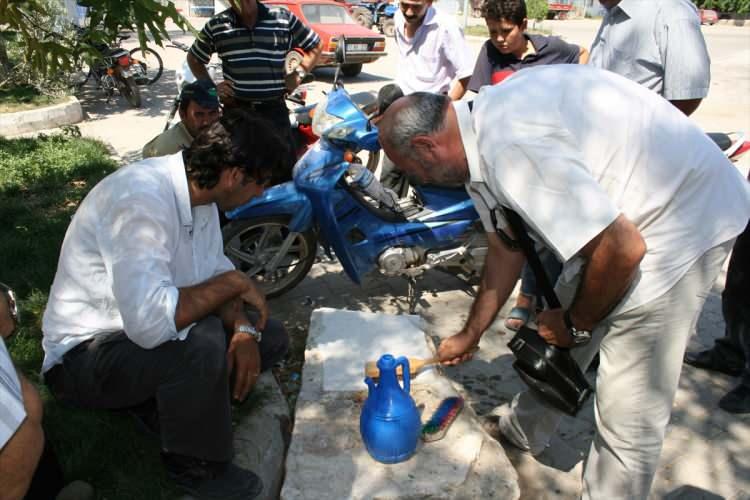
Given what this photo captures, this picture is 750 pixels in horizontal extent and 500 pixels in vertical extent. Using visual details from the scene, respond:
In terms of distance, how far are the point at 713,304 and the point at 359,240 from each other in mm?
2234

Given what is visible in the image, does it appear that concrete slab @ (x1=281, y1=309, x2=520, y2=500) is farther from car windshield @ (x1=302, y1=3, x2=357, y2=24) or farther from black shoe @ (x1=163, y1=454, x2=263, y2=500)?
car windshield @ (x1=302, y1=3, x2=357, y2=24)

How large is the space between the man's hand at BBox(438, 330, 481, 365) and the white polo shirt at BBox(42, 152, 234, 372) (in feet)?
3.03

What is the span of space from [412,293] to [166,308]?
2.04 meters

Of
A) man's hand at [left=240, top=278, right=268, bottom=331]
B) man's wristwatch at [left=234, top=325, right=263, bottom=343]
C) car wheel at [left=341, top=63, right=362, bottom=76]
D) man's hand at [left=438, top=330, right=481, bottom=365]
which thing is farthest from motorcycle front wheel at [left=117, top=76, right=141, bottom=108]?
man's hand at [left=438, top=330, right=481, bottom=365]

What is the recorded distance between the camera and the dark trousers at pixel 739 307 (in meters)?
2.76

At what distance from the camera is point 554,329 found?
1.92 metres

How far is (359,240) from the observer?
3512 millimetres

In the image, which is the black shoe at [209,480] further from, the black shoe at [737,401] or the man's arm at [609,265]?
the black shoe at [737,401]

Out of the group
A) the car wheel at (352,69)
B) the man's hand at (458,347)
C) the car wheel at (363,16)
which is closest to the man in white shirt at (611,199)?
the man's hand at (458,347)

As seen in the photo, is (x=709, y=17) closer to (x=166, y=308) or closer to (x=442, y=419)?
(x=442, y=419)

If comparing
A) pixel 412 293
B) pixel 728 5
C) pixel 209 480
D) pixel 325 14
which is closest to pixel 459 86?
pixel 412 293

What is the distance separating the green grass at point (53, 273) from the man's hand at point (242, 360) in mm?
429

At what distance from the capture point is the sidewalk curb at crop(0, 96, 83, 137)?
23.3 feet

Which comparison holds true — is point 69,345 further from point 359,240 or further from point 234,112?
point 359,240
